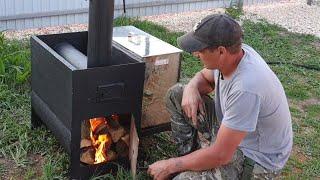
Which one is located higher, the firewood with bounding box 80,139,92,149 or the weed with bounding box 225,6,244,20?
the weed with bounding box 225,6,244,20

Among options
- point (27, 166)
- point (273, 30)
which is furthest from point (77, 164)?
point (273, 30)

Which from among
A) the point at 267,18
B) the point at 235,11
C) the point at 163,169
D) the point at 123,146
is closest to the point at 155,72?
the point at 123,146

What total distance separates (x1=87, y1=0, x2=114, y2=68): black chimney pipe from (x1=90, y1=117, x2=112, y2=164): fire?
0.44m

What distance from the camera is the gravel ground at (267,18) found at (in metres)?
6.54

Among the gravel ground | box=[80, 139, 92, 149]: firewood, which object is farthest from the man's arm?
the gravel ground

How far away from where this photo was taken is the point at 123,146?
3531 mm

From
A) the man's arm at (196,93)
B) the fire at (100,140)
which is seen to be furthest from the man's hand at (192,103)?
the fire at (100,140)

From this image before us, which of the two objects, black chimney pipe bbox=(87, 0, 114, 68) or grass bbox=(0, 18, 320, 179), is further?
grass bbox=(0, 18, 320, 179)

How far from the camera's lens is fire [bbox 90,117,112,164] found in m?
3.39

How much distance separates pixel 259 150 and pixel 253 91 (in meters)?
0.46

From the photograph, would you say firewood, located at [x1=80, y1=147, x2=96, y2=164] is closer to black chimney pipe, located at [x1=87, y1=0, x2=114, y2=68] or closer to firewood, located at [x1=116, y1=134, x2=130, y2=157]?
firewood, located at [x1=116, y1=134, x2=130, y2=157]

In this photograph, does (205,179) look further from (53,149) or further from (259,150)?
(53,149)

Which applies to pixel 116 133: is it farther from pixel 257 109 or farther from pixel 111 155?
pixel 257 109

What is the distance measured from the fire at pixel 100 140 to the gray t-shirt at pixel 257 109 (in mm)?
857
